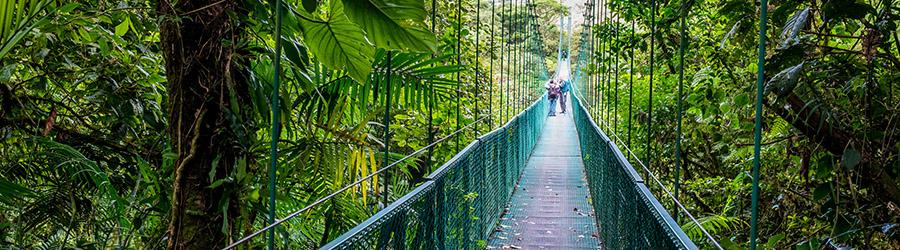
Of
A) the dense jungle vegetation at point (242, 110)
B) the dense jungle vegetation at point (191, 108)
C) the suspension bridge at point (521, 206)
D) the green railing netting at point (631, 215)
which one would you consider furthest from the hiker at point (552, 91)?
the dense jungle vegetation at point (191, 108)

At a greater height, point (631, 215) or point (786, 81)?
point (786, 81)

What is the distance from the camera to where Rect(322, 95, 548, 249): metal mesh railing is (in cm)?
161

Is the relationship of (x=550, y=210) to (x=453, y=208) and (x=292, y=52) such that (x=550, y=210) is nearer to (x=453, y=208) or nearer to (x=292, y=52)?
(x=453, y=208)

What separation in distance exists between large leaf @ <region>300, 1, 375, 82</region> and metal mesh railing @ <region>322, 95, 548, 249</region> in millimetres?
319

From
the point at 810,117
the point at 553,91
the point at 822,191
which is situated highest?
the point at 810,117

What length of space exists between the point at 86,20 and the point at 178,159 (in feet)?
1.38

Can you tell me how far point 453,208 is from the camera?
2801 millimetres

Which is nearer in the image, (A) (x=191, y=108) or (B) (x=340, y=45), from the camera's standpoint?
(A) (x=191, y=108)

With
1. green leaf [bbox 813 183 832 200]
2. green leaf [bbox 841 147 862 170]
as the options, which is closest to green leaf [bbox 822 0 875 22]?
green leaf [bbox 841 147 862 170]

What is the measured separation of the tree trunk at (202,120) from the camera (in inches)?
62.6

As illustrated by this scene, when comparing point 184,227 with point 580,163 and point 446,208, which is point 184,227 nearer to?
point 446,208

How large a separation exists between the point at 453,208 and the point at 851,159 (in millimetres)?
1383

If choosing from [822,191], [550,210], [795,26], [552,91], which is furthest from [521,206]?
[552,91]

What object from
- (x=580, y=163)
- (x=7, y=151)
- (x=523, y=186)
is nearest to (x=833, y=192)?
(x=7, y=151)
